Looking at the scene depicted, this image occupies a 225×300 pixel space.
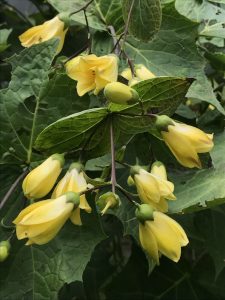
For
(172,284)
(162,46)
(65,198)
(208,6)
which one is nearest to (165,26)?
(162,46)

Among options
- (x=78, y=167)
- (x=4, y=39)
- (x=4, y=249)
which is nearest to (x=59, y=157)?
(x=78, y=167)

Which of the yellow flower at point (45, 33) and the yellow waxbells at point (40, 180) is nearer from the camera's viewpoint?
the yellow waxbells at point (40, 180)

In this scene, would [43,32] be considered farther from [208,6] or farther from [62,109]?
[208,6]

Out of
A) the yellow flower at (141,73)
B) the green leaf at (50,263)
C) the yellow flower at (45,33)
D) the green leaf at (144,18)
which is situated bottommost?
the green leaf at (50,263)

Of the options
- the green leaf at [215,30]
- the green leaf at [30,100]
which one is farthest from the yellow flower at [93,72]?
the green leaf at [215,30]

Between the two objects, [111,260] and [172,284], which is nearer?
[172,284]

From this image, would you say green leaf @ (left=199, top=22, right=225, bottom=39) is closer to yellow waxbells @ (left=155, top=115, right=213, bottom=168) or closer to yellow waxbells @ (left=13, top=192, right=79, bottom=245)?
yellow waxbells @ (left=155, top=115, right=213, bottom=168)

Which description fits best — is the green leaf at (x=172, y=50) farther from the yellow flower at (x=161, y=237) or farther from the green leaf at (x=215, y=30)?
the yellow flower at (x=161, y=237)
